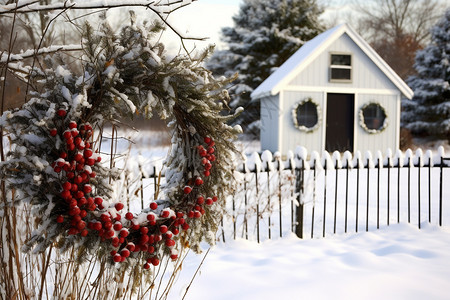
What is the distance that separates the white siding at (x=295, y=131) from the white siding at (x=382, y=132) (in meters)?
1.47

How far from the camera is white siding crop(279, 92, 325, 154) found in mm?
14703

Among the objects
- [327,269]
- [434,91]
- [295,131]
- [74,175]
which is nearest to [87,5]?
[74,175]

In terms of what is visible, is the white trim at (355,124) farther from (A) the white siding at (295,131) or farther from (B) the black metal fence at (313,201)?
(B) the black metal fence at (313,201)

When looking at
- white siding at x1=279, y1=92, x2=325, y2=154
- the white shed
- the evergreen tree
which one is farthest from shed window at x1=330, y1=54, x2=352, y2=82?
the evergreen tree

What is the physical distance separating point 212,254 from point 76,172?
3.16 metres

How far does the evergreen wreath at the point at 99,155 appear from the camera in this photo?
1972 mm

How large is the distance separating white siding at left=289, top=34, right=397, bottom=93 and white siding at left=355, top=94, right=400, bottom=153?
0.41 metres

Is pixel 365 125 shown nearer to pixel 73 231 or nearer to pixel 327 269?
pixel 327 269

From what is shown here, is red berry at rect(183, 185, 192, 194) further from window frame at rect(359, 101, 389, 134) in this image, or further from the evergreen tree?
the evergreen tree

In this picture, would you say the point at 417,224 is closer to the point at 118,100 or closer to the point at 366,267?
the point at 366,267

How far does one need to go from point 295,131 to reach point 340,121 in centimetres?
193

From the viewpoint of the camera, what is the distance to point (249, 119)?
80.8ft

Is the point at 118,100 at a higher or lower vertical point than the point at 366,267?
higher

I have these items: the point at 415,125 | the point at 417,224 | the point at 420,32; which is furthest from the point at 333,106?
the point at 420,32
